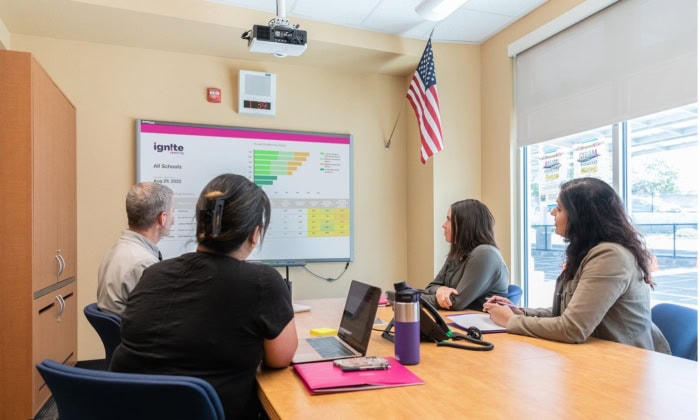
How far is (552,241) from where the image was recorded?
3367mm

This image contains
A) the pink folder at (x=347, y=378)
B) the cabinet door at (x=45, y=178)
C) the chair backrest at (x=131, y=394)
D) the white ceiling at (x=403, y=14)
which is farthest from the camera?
the white ceiling at (x=403, y=14)

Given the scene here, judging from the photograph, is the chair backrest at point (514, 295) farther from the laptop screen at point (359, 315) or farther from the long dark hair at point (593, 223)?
the laptop screen at point (359, 315)

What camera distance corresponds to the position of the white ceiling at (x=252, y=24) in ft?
9.84

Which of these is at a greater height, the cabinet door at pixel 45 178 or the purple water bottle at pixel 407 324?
the cabinet door at pixel 45 178

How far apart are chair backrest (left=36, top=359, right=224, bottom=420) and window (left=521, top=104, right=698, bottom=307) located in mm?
2053

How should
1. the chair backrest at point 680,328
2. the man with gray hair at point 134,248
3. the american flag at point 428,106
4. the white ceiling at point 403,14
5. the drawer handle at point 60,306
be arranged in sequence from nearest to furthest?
the chair backrest at point 680,328, the man with gray hair at point 134,248, the drawer handle at point 60,306, the white ceiling at point 403,14, the american flag at point 428,106

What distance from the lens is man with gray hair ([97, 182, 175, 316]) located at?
1.98 m

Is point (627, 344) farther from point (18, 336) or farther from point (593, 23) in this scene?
point (18, 336)

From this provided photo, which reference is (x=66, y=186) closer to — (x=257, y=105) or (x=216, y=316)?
(x=257, y=105)

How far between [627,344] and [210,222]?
1.48m

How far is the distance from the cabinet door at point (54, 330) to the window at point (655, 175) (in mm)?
2921

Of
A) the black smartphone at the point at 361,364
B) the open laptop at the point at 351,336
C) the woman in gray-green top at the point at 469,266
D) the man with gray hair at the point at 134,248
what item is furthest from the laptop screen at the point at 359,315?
the man with gray hair at the point at 134,248

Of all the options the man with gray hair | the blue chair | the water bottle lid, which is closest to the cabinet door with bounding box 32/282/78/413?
the man with gray hair

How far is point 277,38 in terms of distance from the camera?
9.18 feet
